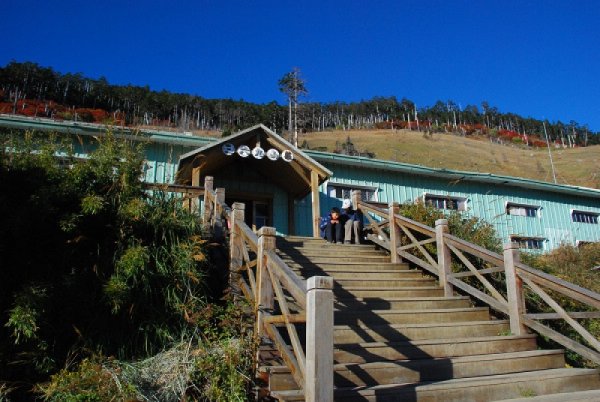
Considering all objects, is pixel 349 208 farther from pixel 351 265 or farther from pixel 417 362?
pixel 417 362

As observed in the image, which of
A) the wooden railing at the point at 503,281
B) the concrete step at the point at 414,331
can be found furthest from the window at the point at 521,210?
the concrete step at the point at 414,331

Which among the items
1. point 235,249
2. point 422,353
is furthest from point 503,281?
point 235,249

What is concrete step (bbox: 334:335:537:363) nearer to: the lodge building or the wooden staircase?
the wooden staircase

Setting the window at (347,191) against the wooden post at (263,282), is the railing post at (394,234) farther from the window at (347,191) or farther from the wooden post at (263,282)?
the window at (347,191)

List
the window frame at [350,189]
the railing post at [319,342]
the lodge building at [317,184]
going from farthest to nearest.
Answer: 1. the window frame at [350,189]
2. the lodge building at [317,184]
3. the railing post at [319,342]

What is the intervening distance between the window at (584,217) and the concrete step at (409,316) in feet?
51.0

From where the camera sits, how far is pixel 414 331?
18.8ft

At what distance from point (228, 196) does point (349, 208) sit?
3.93 metres

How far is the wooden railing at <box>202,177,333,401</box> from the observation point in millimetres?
3346

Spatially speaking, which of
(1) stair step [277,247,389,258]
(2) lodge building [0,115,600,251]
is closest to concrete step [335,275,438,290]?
(1) stair step [277,247,389,258]

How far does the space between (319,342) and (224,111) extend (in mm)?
83020

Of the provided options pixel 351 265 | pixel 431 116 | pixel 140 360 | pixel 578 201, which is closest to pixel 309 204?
pixel 351 265

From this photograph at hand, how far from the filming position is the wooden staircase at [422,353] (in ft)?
14.2

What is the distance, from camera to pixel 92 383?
4.27 meters
